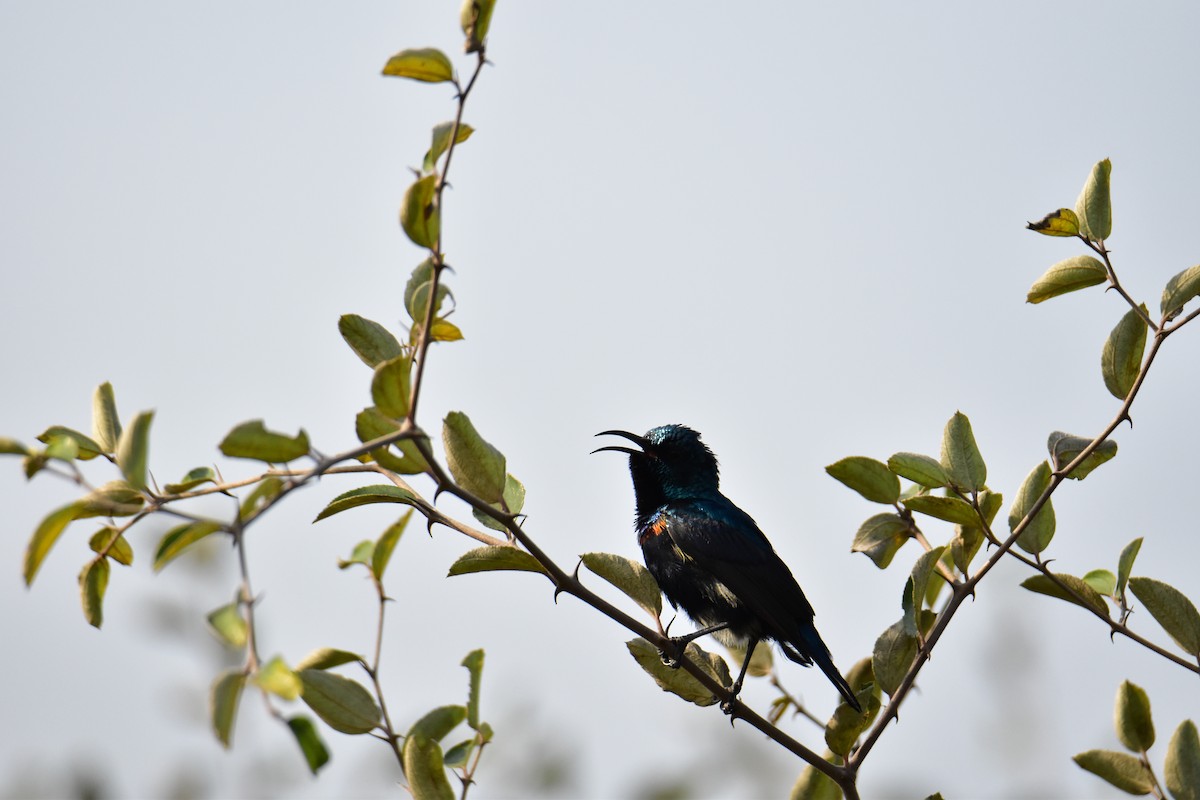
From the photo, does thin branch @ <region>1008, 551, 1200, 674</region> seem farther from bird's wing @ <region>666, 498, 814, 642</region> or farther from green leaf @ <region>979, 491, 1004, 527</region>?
bird's wing @ <region>666, 498, 814, 642</region>

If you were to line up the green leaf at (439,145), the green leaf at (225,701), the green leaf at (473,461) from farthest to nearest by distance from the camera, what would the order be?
the green leaf at (473,461) < the green leaf at (439,145) < the green leaf at (225,701)

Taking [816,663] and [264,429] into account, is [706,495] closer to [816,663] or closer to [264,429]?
[816,663]

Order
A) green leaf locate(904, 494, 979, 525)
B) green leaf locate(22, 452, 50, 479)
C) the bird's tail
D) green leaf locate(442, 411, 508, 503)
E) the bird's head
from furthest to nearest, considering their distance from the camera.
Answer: the bird's head < the bird's tail < green leaf locate(904, 494, 979, 525) < green leaf locate(442, 411, 508, 503) < green leaf locate(22, 452, 50, 479)

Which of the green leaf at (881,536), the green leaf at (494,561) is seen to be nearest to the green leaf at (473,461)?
the green leaf at (494,561)

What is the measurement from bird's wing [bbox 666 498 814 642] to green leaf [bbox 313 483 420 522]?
246cm

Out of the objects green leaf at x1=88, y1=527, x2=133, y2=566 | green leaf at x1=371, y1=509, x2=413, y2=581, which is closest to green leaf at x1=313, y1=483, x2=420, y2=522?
green leaf at x1=371, y1=509, x2=413, y2=581

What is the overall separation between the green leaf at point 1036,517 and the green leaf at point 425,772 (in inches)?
69.1

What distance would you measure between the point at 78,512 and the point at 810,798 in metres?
2.10

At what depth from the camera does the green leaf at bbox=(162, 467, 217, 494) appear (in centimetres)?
254

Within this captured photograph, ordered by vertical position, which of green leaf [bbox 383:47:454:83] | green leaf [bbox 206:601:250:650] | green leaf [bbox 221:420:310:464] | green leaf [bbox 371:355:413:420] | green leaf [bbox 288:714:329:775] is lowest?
green leaf [bbox 288:714:329:775]

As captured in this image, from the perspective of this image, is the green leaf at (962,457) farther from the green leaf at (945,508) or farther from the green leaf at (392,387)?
the green leaf at (392,387)

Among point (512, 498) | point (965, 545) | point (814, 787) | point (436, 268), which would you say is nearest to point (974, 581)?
point (965, 545)

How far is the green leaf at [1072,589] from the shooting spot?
340cm

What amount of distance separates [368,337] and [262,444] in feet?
2.89
